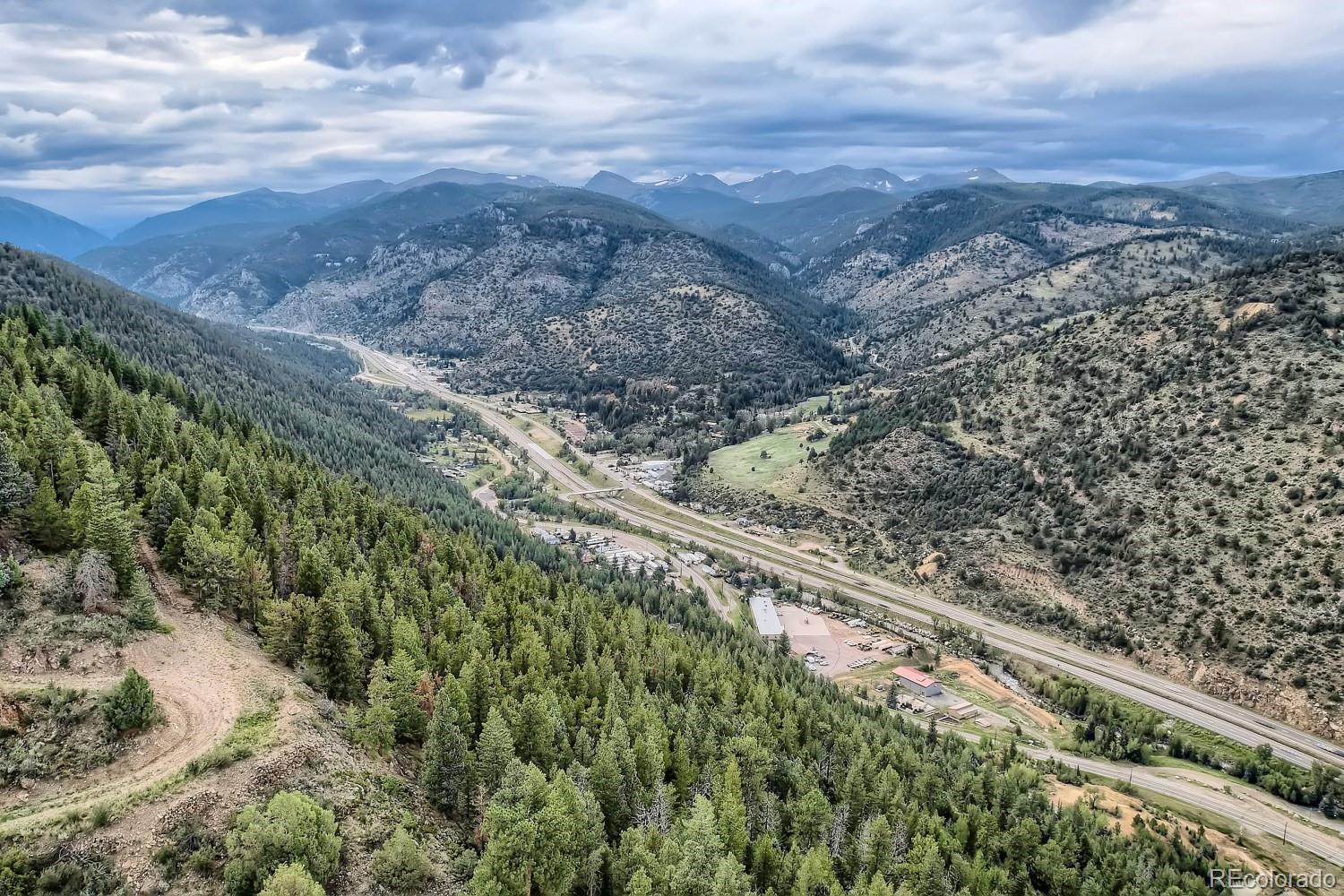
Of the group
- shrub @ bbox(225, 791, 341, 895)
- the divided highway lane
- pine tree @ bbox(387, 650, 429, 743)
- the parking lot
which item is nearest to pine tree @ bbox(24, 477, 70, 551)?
pine tree @ bbox(387, 650, 429, 743)

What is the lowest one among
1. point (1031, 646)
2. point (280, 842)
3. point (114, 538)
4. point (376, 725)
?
point (1031, 646)

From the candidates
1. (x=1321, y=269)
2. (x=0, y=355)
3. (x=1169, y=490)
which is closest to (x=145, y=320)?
(x=0, y=355)

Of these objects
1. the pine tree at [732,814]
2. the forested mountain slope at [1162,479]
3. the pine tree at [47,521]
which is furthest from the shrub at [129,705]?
the forested mountain slope at [1162,479]

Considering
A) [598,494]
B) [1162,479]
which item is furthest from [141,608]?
[598,494]

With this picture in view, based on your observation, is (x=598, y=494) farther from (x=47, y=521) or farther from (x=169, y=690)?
(x=169, y=690)

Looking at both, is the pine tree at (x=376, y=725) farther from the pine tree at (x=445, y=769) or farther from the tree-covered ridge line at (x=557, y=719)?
the pine tree at (x=445, y=769)

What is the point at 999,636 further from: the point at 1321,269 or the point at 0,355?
the point at 0,355

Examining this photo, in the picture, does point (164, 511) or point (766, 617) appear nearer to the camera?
point (164, 511)

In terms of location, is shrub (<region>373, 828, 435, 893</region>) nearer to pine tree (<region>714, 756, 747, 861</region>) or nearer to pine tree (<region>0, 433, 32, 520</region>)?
pine tree (<region>714, 756, 747, 861</region>)
